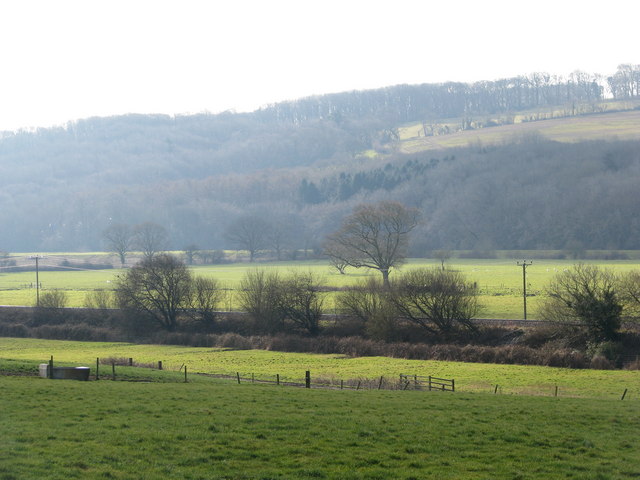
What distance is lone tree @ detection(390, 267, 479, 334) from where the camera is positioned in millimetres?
69312

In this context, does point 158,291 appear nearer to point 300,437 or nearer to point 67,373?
point 67,373

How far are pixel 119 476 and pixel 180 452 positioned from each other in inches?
92.3

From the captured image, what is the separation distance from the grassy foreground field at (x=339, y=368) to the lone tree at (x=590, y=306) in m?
8.19

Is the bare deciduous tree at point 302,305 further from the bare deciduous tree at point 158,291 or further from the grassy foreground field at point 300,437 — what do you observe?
the grassy foreground field at point 300,437

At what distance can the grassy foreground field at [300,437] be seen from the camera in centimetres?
1778

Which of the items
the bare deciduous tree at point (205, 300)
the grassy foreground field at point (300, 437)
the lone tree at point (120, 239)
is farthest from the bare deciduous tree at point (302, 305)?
the lone tree at point (120, 239)

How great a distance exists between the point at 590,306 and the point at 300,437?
149 feet

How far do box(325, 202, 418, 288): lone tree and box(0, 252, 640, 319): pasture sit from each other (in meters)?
3.13

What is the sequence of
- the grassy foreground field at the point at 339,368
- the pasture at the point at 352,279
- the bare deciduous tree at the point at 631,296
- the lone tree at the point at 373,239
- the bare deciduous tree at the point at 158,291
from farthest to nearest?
the lone tree at the point at 373,239 → the bare deciduous tree at the point at 158,291 → the pasture at the point at 352,279 → the bare deciduous tree at the point at 631,296 → the grassy foreground field at the point at 339,368


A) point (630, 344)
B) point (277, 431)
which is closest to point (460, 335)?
point (630, 344)

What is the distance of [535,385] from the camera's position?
4638 cm

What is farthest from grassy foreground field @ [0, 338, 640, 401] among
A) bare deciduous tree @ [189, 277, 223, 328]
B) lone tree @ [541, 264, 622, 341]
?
bare deciduous tree @ [189, 277, 223, 328]

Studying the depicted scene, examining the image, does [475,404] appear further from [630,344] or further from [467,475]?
[630,344]

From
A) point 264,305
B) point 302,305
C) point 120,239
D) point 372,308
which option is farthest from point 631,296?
point 120,239
